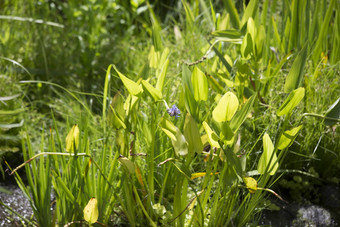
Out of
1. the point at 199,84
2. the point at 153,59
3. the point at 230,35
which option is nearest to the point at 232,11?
the point at 230,35

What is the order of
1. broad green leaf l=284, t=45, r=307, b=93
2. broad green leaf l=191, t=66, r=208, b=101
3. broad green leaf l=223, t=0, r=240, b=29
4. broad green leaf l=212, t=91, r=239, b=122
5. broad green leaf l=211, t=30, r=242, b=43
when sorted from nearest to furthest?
broad green leaf l=212, t=91, r=239, b=122, broad green leaf l=191, t=66, r=208, b=101, broad green leaf l=284, t=45, r=307, b=93, broad green leaf l=211, t=30, r=242, b=43, broad green leaf l=223, t=0, r=240, b=29

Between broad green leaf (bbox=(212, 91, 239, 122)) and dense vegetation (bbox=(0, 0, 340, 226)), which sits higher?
broad green leaf (bbox=(212, 91, 239, 122))

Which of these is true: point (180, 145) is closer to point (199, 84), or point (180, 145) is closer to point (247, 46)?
point (199, 84)

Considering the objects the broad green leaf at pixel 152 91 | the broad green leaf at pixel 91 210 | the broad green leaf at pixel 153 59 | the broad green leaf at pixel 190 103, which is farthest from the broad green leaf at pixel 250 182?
the broad green leaf at pixel 153 59

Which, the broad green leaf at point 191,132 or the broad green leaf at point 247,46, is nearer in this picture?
the broad green leaf at point 191,132

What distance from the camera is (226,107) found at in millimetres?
1330

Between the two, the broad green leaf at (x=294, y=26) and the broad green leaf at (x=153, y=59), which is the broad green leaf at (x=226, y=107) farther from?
the broad green leaf at (x=294, y=26)

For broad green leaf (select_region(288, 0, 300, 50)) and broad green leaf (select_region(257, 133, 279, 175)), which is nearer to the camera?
broad green leaf (select_region(257, 133, 279, 175))

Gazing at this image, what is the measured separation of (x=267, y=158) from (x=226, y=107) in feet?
0.79

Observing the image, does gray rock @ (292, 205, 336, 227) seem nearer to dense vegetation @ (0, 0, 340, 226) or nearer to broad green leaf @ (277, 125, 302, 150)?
dense vegetation @ (0, 0, 340, 226)

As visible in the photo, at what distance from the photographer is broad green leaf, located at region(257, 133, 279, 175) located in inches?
56.7

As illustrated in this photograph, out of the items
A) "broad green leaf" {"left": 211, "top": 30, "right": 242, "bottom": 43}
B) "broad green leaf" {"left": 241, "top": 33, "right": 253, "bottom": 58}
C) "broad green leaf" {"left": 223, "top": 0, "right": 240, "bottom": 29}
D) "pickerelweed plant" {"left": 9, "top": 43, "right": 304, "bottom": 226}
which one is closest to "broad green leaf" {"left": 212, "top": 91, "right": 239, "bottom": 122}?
"pickerelweed plant" {"left": 9, "top": 43, "right": 304, "bottom": 226}

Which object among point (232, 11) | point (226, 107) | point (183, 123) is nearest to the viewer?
point (226, 107)

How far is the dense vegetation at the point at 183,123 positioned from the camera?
1.47 meters
